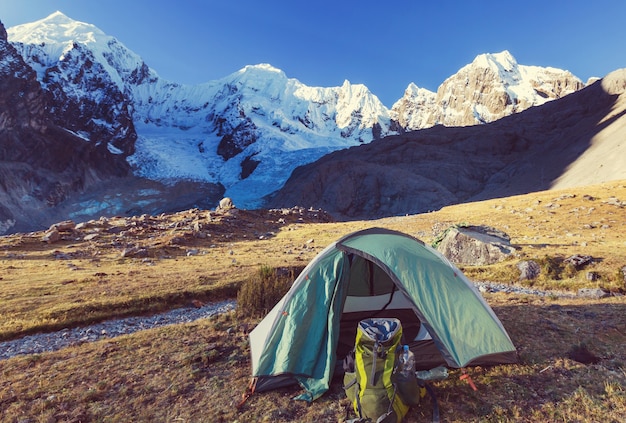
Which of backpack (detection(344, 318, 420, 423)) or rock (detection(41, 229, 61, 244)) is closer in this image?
backpack (detection(344, 318, 420, 423))

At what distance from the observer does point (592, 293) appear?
12516 millimetres

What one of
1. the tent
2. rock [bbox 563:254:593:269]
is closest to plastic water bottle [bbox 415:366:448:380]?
the tent

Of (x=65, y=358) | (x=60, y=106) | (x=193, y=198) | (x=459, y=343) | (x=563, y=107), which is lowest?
(x=65, y=358)

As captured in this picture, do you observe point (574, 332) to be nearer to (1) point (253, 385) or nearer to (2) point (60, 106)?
(1) point (253, 385)

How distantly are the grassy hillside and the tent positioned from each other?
0.46 m

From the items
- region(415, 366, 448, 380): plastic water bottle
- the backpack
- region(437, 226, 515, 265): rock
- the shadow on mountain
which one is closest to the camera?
the backpack

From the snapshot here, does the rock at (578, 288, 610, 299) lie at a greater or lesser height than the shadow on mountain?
lesser

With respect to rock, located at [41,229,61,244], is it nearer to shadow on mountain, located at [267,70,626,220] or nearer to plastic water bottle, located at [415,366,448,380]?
plastic water bottle, located at [415,366,448,380]

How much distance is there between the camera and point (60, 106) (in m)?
155

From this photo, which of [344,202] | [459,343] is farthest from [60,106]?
[459,343]

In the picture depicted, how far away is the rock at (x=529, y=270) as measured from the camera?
15.7 meters

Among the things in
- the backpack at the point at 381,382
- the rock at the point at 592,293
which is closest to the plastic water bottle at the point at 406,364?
the backpack at the point at 381,382

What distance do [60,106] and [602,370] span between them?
195m

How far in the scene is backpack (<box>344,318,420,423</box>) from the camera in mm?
5738
